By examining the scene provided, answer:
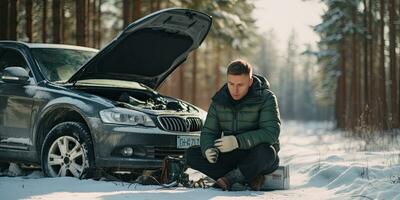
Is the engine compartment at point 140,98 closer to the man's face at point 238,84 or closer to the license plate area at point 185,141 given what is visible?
the license plate area at point 185,141

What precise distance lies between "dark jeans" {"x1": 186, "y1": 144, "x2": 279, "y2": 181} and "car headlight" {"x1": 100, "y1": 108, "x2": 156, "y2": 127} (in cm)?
78

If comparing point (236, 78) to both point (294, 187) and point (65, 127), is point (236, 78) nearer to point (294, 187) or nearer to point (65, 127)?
point (294, 187)

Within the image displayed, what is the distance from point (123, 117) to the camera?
6.59 m

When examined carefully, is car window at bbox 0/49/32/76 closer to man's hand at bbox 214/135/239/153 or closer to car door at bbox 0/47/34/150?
car door at bbox 0/47/34/150

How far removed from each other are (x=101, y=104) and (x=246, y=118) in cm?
178

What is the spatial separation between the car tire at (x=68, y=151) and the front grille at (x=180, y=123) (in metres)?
0.92

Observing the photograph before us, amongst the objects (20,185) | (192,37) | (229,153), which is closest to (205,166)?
(229,153)

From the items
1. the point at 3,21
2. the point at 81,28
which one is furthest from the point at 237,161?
the point at 3,21

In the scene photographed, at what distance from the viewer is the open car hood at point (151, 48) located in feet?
23.9

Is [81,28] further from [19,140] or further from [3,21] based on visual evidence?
[19,140]

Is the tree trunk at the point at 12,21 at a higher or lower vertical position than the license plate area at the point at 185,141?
higher

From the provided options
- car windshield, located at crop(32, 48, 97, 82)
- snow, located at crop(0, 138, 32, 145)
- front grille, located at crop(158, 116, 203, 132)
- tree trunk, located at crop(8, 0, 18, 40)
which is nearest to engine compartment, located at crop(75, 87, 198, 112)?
front grille, located at crop(158, 116, 203, 132)

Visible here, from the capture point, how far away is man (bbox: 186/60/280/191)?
5.84m

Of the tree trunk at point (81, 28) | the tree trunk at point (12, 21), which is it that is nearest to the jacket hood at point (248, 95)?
the tree trunk at point (81, 28)
